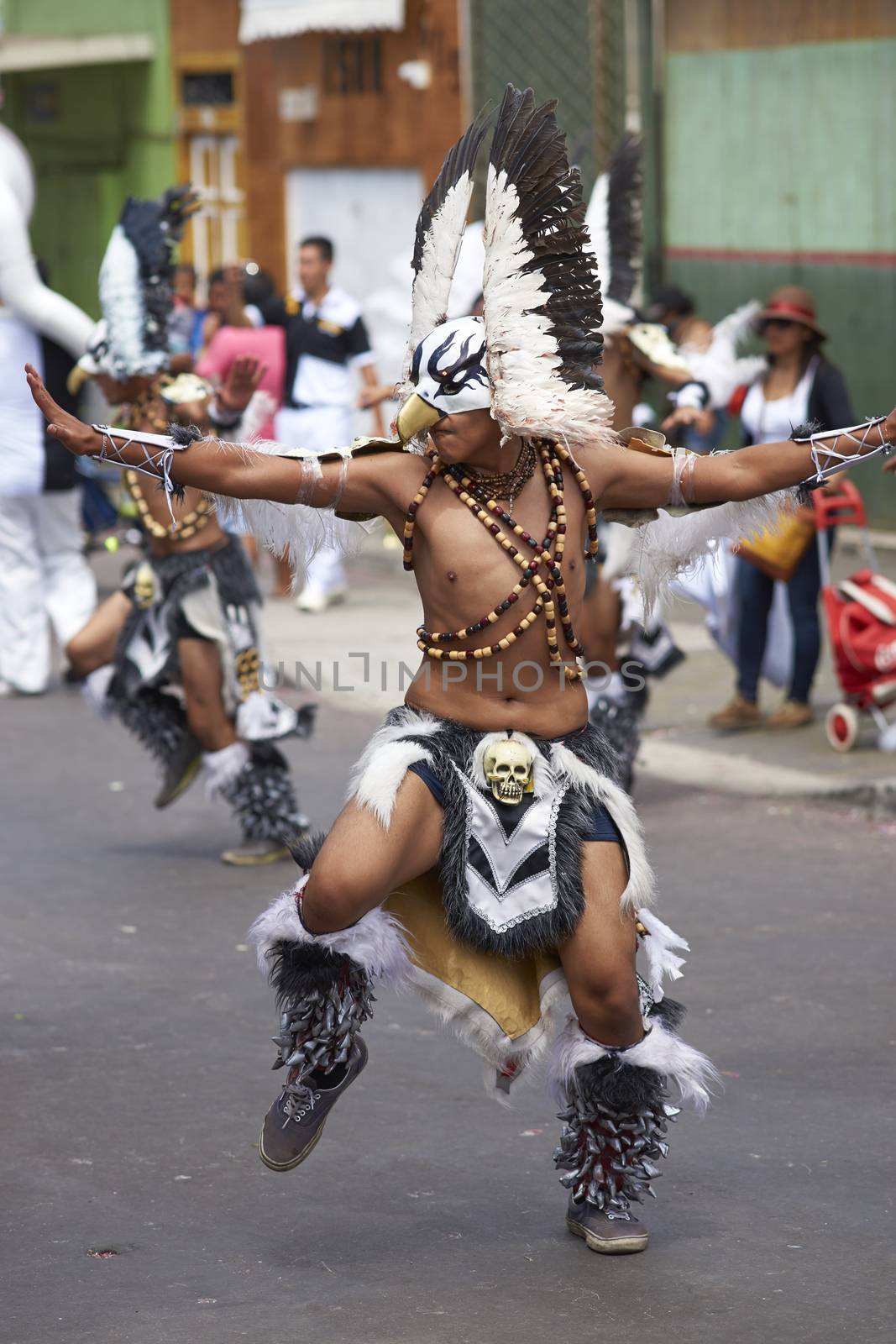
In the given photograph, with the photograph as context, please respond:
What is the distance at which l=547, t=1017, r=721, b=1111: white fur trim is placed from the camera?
4637 millimetres

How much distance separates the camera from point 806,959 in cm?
678

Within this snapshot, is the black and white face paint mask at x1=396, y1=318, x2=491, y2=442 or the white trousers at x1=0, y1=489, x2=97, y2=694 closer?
the black and white face paint mask at x1=396, y1=318, x2=491, y2=442

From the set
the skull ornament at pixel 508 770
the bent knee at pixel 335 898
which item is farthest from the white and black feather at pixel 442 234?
the bent knee at pixel 335 898

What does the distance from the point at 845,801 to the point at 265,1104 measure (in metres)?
3.83

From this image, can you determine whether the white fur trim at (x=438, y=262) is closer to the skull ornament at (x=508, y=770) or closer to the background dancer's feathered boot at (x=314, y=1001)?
the skull ornament at (x=508, y=770)

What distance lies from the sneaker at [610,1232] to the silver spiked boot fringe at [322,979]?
616 mm

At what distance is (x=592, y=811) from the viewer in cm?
473

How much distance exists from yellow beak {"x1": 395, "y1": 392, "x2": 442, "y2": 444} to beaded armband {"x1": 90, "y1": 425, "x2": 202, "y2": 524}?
45cm

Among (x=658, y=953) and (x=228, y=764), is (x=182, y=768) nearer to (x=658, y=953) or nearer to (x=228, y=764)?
(x=228, y=764)

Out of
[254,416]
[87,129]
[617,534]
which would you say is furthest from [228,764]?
[87,129]

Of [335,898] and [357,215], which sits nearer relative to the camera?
[335,898]

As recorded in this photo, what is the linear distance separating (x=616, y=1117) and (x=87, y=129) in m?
22.0

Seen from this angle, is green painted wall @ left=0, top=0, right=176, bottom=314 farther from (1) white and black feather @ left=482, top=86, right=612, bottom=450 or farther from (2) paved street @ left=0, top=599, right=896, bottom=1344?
(1) white and black feather @ left=482, top=86, right=612, bottom=450

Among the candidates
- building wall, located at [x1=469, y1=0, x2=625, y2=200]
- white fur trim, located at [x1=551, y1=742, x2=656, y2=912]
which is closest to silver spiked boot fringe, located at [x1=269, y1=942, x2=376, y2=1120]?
white fur trim, located at [x1=551, y1=742, x2=656, y2=912]
